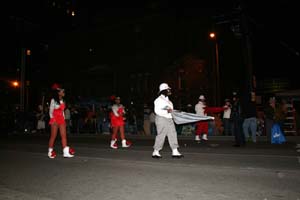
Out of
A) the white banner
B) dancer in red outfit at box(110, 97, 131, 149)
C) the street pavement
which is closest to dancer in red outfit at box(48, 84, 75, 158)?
the street pavement

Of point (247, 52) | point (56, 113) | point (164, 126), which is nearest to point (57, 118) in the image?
point (56, 113)

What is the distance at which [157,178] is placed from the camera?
20.3 ft

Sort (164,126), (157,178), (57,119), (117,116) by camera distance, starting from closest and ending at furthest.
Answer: (157,178)
(164,126)
(57,119)
(117,116)

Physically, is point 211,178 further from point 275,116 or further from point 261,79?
point 261,79

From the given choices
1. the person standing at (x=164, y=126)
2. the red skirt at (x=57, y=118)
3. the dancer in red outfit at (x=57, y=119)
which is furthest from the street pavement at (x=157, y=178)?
the red skirt at (x=57, y=118)

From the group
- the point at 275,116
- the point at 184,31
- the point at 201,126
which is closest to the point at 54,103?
the point at 201,126

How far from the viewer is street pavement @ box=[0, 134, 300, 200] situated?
502 cm

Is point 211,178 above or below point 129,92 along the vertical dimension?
below

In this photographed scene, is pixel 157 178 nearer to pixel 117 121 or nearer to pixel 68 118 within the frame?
pixel 117 121

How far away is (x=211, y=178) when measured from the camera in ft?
20.0

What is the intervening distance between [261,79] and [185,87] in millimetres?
8056

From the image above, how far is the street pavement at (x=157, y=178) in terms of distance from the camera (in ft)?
16.5

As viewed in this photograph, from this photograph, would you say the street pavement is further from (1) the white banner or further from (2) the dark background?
(2) the dark background

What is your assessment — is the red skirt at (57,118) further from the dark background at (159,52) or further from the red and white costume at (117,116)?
the dark background at (159,52)
